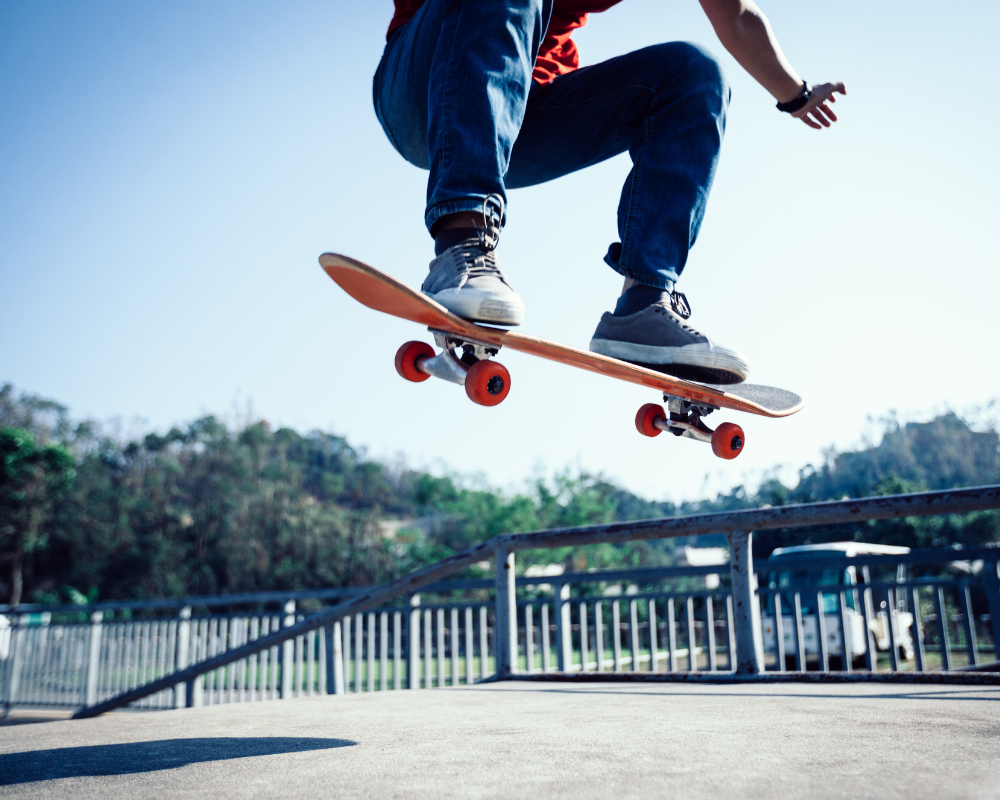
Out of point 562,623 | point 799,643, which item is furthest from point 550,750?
point 799,643

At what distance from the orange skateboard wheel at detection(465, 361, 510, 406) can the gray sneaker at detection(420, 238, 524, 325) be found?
5.4 inches

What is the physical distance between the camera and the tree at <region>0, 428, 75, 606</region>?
105 feet

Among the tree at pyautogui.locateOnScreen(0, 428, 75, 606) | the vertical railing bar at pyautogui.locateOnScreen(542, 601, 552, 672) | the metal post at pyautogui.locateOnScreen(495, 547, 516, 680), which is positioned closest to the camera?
the metal post at pyautogui.locateOnScreen(495, 547, 516, 680)

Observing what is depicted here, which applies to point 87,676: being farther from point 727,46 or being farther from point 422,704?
point 727,46

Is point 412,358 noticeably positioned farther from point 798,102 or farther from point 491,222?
point 798,102

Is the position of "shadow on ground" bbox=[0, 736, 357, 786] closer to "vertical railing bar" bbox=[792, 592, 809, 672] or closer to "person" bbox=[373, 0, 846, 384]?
"person" bbox=[373, 0, 846, 384]

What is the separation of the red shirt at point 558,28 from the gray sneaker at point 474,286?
2.63 feet

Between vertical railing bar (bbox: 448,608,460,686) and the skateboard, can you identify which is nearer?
the skateboard

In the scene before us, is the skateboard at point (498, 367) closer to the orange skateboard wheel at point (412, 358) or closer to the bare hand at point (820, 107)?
the orange skateboard wheel at point (412, 358)

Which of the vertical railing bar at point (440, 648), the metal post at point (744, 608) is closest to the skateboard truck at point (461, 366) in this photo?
the metal post at point (744, 608)

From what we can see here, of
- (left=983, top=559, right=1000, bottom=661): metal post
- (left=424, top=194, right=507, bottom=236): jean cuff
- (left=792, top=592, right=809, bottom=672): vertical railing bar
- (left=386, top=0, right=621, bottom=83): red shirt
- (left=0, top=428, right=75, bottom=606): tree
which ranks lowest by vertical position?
(left=792, top=592, right=809, bottom=672): vertical railing bar

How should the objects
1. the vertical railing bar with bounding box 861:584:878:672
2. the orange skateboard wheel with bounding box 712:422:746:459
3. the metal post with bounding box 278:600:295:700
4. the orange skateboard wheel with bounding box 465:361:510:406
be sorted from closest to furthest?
the orange skateboard wheel with bounding box 465:361:510:406 < the orange skateboard wheel with bounding box 712:422:746:459 < the vertical railing bar with bounding box 861:584:878:672 < the metal post with bounding box 278:600:295:700

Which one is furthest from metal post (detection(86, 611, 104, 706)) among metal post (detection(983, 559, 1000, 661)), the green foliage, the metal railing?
the green foliage

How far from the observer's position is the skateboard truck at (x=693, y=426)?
2607 millimetres
